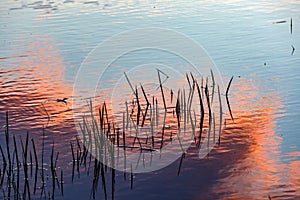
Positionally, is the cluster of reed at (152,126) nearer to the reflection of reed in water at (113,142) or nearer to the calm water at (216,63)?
the reflection of reed in water at (113,142)

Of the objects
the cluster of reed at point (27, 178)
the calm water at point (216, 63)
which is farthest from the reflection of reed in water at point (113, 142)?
the calm water at point (216, 63)

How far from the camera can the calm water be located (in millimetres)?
7926

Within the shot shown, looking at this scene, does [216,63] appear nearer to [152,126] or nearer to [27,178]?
[152,126]

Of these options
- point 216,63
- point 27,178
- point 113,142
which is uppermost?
point 216,63

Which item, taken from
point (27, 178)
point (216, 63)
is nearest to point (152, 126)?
point (27, 178)

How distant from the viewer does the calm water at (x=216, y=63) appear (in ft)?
26.0

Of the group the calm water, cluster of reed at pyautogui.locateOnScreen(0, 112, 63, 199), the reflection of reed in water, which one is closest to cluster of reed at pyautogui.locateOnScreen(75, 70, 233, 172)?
the reflection of reed in water

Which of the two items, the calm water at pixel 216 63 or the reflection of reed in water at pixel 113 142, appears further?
the calm water at pixel 216 63

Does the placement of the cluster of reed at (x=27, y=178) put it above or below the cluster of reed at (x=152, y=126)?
below

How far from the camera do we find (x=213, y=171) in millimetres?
8273

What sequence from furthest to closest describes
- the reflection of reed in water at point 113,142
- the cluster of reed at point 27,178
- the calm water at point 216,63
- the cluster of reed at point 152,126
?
the cluster of reed at point 152,126 → the calm water at point 216,63 → the reflection of reed in water at point 113,142 → the cluster of reed at point 27,178

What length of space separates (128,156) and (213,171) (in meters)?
1.28

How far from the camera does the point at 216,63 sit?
14.0m

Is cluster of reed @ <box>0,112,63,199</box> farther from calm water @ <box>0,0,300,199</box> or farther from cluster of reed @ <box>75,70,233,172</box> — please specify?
cluster of reed @ <box>75,70,233,172</box>
